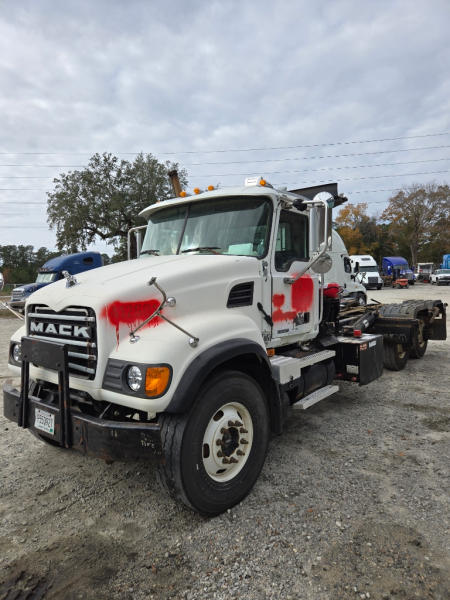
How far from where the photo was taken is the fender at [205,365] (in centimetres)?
254

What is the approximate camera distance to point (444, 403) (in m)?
5.38

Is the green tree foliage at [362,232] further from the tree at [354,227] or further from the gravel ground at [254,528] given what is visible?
the gravel ground at [254,528]

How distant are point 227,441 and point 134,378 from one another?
0.94m

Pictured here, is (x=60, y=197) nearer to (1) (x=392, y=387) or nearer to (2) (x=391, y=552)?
(1) (x=392, y=387)

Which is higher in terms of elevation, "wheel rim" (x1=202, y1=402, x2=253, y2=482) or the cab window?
the cab window

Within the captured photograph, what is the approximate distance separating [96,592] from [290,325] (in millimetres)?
2767

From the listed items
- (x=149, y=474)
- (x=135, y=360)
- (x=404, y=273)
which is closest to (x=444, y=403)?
(x=149, y=474)

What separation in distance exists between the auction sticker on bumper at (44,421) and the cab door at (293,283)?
2.10 metres

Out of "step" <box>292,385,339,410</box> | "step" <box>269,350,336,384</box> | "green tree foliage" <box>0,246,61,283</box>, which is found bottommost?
"step" <box>292,385,339,410</box>

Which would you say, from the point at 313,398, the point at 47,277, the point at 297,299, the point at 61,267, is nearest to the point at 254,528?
the point at 313,398

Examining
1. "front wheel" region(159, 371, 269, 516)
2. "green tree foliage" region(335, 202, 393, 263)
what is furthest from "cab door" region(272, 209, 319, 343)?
"green tree foliage" region(335, 202, 393, 263)

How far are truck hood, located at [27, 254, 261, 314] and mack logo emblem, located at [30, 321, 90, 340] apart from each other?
15 cm

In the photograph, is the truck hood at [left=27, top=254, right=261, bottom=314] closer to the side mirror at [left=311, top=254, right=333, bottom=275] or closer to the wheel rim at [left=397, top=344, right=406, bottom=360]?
→ the side mirror at [left=311, top=254, right=333, bottom=275]

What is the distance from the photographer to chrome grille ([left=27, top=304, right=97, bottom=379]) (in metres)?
2.76
